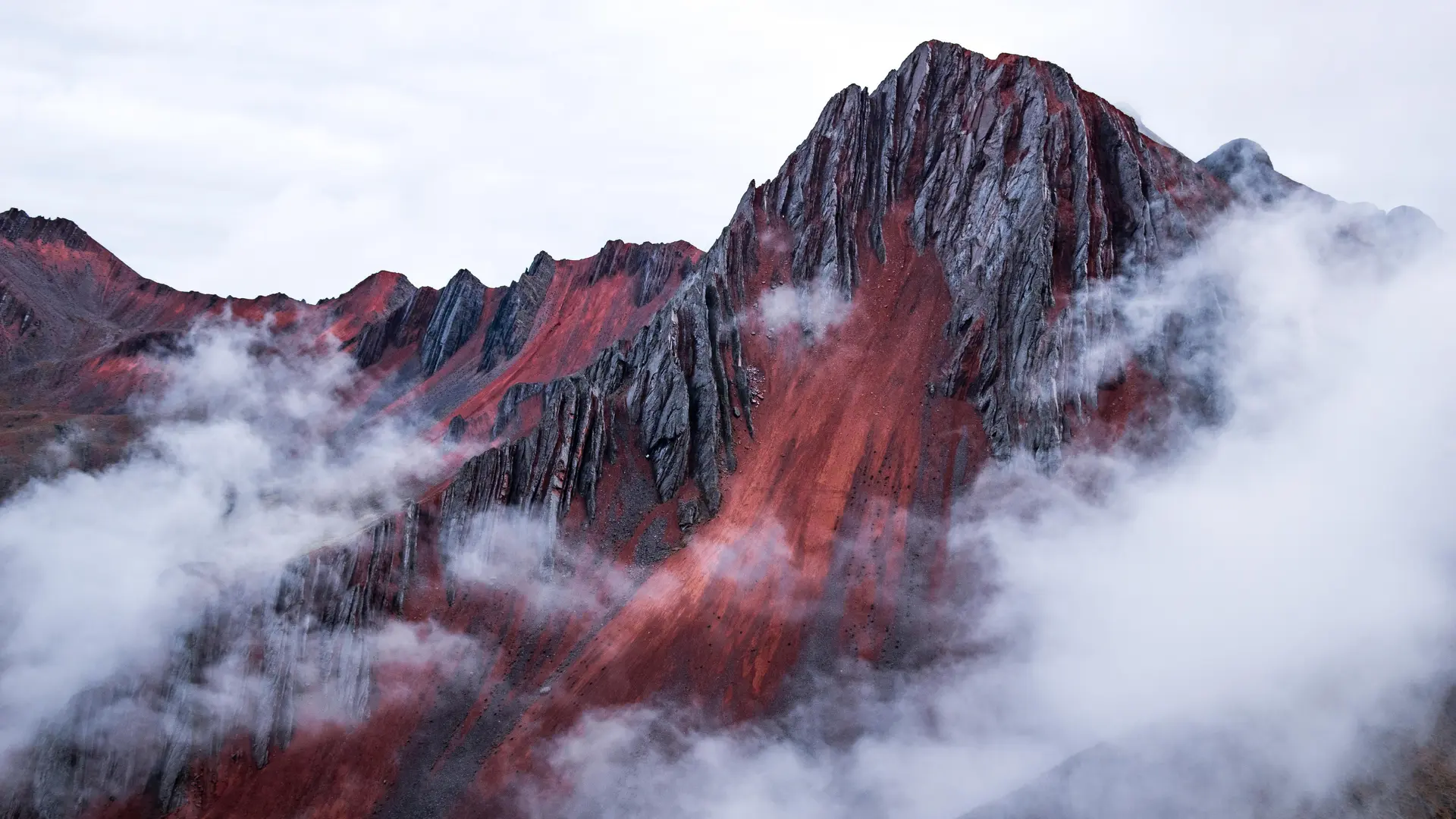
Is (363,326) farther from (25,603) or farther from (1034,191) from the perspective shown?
(1034,191)

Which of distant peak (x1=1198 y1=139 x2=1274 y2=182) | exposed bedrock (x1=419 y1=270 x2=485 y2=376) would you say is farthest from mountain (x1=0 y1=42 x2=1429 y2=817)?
exposed bedrock (x1=419 y1=270 x2=485 y2=376)

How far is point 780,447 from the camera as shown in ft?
295

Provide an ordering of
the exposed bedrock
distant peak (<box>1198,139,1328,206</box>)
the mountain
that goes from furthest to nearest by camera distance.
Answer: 1. the exposed bedrock
2. distant peak (<box>1198,139,1328,206</box>)
3. the mountain

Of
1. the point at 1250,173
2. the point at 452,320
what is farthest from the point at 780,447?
the point at 452,320

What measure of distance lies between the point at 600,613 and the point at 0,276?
575ft

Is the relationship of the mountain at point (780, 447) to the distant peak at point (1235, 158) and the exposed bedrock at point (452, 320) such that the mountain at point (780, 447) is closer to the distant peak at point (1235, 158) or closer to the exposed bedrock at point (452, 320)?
the distant peak at point (1235, 158)

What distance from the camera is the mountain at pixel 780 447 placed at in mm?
70312

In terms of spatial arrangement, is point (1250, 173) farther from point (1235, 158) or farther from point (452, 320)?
point (452, 320)

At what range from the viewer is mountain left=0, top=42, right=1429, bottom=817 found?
70312 millimetres

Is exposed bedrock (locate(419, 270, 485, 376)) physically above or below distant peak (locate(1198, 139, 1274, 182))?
below

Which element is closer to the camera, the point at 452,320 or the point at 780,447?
the point at 780,447

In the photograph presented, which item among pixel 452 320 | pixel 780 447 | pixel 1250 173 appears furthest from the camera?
pixel 452 320

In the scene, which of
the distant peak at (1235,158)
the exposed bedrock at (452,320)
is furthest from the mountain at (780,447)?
the exposed bedrock at (452,320)

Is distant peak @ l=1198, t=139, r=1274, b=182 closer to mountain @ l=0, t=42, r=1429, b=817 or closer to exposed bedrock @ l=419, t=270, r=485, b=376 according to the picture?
mountain @ l=0, t=42, r=1429, b=817
